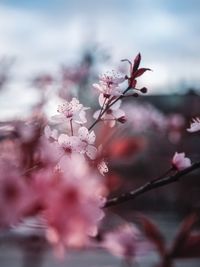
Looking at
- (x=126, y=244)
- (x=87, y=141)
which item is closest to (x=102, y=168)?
(x=87, y=141)

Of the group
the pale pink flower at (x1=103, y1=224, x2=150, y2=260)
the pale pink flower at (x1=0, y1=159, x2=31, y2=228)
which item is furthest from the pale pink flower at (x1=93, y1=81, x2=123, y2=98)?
the pale pink flower at (x1=0, y1=159, x2=31, y2=228)

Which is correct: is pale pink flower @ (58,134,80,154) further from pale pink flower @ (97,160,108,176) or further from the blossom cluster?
the blossom cluster

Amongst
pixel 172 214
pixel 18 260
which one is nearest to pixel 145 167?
pixel 172 214

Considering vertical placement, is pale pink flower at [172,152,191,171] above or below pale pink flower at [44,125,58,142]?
below

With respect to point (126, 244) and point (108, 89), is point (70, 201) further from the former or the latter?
point (108, 89)

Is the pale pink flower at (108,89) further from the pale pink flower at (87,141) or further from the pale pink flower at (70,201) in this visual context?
the pale pink flower at (70,201)

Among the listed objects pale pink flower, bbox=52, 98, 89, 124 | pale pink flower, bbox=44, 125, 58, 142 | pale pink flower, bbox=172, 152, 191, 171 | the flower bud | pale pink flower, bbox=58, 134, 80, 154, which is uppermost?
the flower bud
